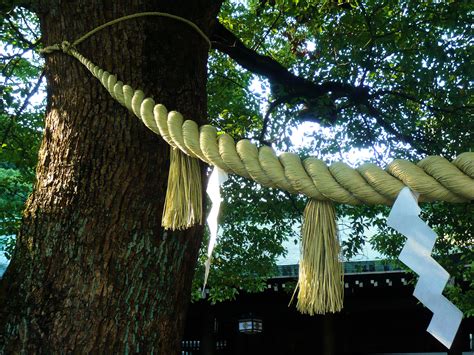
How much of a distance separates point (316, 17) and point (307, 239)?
3283mm

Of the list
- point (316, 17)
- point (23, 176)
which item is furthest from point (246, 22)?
point (23, 176)

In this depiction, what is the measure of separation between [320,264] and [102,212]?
0.70 m

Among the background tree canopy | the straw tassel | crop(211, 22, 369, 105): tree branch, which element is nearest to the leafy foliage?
the background tree canopy

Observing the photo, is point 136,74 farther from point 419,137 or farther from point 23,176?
point 419,137

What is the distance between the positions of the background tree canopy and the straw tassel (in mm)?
1953

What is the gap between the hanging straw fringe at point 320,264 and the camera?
101cm

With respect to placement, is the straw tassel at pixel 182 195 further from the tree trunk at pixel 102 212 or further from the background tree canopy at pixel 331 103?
the background tree canopy at pixel 331 103

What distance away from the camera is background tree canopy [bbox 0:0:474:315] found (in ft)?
11.5

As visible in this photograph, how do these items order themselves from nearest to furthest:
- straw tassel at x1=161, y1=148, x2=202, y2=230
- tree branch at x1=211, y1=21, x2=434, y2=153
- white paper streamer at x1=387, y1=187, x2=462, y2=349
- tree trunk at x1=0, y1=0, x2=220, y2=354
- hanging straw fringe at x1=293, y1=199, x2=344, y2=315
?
white paper streamer at x1=387, y1=187, x2=462, y2=349, hanging straw fringe at x1=293, y1=199, x2=344, y2=315, straw tassel at x1=161, y1=148, x2=202, y2=230, tree trunk at x1=0, y1=0, x2=220, y2=354, tree branch at x1=211, y1=21, x2=434, y2=153

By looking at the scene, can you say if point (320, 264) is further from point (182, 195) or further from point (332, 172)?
point (182, 195)

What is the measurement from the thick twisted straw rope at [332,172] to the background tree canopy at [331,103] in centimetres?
213

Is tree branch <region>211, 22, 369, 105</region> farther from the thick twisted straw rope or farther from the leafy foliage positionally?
the thick twisted straw rope

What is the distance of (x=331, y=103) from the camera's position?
402 centimetres

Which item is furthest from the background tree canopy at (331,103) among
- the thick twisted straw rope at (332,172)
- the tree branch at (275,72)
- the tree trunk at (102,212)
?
the thick twisted straw rope at (332,172)
